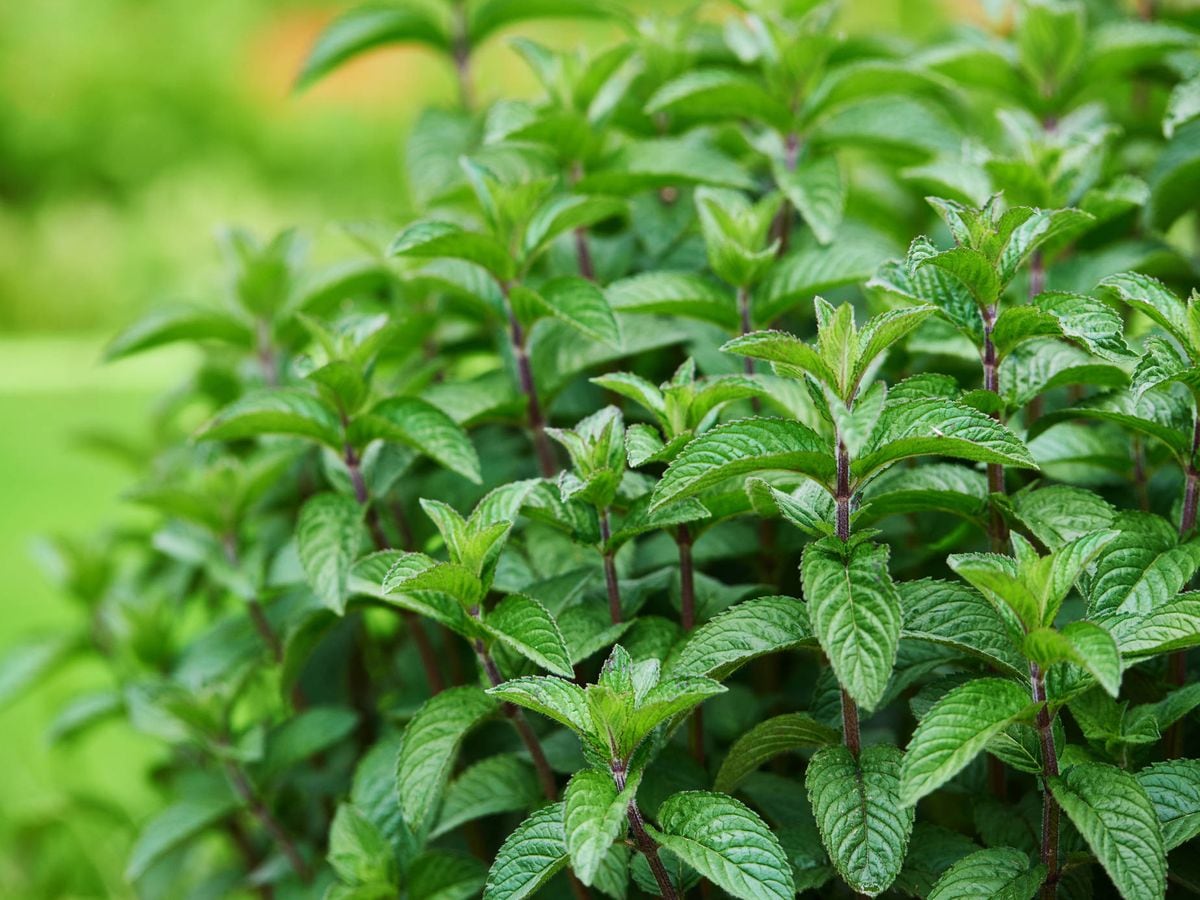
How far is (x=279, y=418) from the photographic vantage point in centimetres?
96

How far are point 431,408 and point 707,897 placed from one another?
413 millimetres

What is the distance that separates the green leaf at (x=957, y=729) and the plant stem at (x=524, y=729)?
0.96 feet

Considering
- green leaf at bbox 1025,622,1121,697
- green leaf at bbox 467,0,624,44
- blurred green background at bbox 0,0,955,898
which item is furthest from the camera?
blurred green background at bbox 0,0,955,898

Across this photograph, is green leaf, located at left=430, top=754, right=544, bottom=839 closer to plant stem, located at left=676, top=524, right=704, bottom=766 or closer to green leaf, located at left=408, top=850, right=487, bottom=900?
green leaf, located at left=408, top=850, right=487, bottom=900

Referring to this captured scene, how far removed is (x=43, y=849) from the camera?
1.73 meters

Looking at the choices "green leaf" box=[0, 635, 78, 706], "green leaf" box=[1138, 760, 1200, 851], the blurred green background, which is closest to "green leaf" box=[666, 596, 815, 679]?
"green leaf" box=[1138, 760, 1200, 851]

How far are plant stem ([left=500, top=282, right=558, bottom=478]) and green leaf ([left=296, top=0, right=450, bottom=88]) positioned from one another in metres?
0.46

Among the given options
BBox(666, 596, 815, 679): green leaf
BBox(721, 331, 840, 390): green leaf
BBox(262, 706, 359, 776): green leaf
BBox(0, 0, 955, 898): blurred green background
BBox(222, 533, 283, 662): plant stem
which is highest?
BBox(721, 331, 840, 390): green leaf

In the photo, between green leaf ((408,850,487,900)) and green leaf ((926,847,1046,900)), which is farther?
green leaf ((408,850,487,900))

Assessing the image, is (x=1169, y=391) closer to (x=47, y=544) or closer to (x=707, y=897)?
(x=707, y=897)

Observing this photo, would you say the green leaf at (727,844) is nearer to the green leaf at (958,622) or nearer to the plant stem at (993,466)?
the green leaf at (958,622)

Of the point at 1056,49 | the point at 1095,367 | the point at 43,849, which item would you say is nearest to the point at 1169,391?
the point at 1095,367

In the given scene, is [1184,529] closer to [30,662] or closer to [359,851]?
[359,851]

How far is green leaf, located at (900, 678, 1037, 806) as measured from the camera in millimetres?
687
